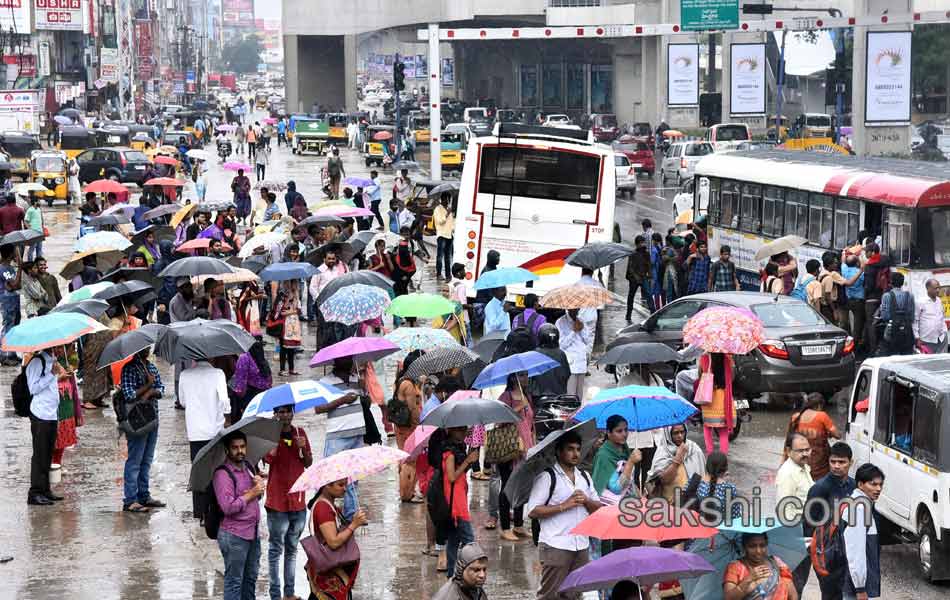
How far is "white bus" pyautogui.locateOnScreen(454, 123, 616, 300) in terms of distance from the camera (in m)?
24.6

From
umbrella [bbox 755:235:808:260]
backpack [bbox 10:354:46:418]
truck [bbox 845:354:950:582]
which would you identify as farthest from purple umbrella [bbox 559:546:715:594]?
umbrella [bbox 755:235:808:260]

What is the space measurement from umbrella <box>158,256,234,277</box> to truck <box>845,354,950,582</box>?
847 cm

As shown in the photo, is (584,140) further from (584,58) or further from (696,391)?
(584,58)

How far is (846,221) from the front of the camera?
2333 cm

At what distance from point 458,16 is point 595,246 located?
84.9 m

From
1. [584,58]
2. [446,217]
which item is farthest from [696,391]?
[584,58]

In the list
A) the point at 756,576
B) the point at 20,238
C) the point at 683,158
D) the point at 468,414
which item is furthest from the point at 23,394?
the point at 683,158

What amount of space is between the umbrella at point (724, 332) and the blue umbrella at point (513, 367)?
1.93 metres

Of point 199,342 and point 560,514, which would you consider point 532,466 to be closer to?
point 560,514

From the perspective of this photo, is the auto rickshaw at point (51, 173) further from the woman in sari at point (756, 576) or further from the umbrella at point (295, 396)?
the woman in sari at point (756, 576)

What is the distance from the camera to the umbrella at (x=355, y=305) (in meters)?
16.1

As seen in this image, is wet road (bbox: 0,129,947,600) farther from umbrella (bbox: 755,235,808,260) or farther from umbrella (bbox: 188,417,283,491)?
umbrella (bbox: 755,235,808,260)

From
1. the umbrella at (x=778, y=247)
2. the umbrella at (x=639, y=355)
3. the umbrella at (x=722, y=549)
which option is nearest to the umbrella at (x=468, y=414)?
the umbrella at (x=722, y=549)

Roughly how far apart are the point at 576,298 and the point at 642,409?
518 centimetres
